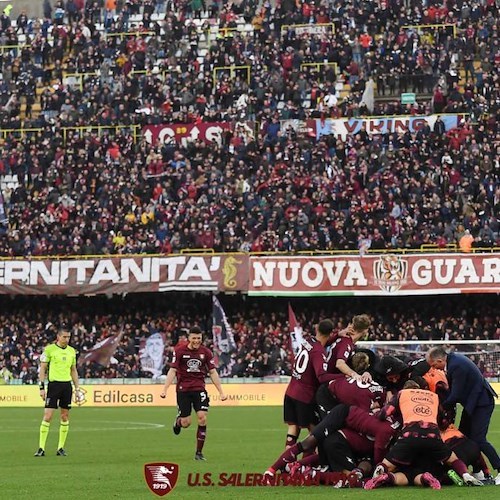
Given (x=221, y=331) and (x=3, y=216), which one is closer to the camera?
(x=221, y=331)

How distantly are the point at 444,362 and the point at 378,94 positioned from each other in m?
42.1

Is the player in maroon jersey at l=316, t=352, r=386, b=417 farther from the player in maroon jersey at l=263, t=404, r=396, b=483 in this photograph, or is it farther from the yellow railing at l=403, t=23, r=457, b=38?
the yellow railing at l=403, t=23, r=457, b=38

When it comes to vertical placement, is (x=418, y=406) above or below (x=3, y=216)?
above

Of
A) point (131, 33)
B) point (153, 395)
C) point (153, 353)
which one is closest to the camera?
point (153, 395)

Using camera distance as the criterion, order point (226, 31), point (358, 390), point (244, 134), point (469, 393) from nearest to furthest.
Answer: point (358, 390) → point (469, 393) → point (244, 134) → point (226, 31)

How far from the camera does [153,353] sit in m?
49.1

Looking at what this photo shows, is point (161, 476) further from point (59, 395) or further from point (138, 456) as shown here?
point (59, 395)

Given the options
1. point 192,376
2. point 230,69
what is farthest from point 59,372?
point 230,69

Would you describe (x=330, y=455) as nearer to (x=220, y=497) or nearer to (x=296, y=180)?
(x=220, y=497)

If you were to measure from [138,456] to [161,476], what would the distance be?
989 cm

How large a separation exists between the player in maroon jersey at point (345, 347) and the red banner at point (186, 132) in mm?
38809

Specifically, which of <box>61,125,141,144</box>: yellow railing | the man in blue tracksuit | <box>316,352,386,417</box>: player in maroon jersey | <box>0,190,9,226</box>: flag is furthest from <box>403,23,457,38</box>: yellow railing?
<box>316,352,386,417</box>: player in maroon jersey

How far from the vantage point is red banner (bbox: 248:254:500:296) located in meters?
47.0

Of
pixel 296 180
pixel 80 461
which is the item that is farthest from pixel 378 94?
pixel 80 461
